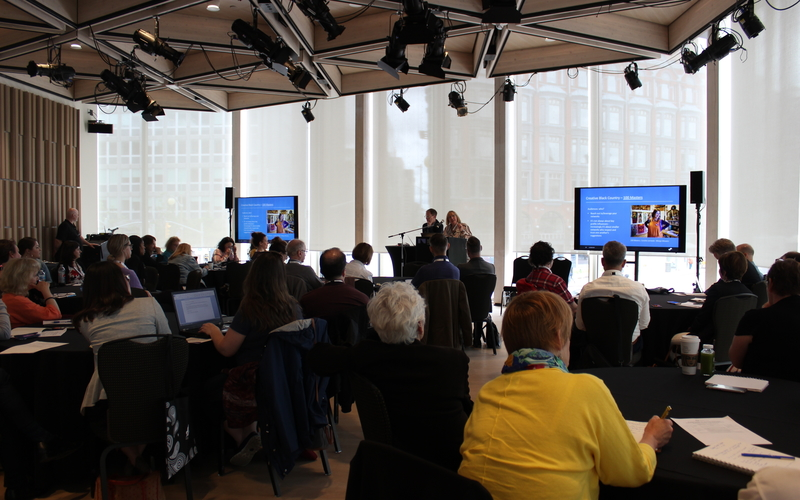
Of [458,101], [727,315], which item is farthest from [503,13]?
[458,101]

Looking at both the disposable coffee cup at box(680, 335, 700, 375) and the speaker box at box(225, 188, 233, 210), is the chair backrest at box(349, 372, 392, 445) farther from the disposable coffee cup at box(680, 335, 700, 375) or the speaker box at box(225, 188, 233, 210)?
the speaker box at box(225, 188, 233, 210)

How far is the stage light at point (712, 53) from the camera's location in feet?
18.2

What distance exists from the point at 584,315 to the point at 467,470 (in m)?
2.54

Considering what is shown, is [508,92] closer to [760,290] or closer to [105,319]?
[760,290]

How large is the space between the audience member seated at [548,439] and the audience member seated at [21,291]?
128 inches

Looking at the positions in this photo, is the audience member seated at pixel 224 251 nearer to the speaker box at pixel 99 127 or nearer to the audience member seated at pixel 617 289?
the speaker box at pixel 99 127

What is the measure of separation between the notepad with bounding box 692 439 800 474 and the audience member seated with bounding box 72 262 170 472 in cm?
233

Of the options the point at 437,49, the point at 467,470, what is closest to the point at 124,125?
the point at 437,49

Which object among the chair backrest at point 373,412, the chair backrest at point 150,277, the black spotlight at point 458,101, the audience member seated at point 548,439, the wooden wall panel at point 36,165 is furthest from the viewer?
the wooden wall panel at point 36,165

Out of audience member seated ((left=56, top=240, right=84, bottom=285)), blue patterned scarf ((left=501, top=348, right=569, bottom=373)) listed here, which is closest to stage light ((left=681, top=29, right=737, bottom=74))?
blue patterned scarf ((left=501, top=348, right=569, bottom=373))

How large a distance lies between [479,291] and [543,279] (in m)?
1.48

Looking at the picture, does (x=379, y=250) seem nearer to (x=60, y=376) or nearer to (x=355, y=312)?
(x=355, y=312)

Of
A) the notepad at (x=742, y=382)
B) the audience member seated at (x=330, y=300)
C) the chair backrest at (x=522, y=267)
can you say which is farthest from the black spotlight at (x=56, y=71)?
the notepad at (x=742, y=382)

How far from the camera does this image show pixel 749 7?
16.5 ft
